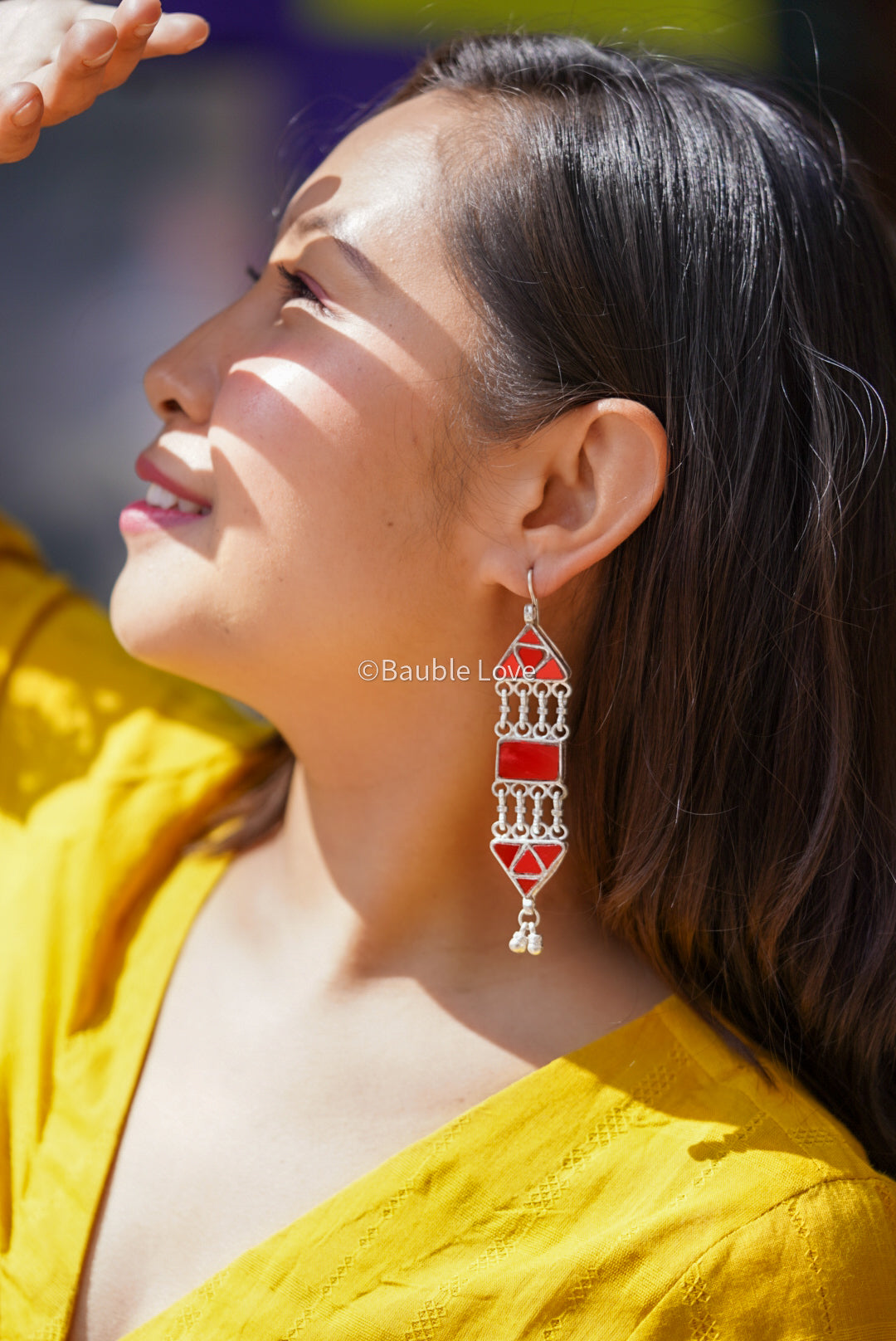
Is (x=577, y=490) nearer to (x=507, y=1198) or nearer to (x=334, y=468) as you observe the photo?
(x=334, y=468)

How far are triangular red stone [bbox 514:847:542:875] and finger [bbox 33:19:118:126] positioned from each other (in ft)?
2.70

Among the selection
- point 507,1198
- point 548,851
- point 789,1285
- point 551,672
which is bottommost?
point 789,1285

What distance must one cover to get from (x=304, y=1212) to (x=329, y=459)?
74 cm

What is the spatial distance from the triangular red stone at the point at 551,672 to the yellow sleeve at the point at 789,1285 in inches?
21.0

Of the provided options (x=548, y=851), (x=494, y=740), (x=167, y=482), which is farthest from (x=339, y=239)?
(x=548, y=851)

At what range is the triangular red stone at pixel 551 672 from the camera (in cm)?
108

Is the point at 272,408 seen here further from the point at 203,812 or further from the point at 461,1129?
the point at 461,1129

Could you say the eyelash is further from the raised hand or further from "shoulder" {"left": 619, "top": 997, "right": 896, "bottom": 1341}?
"shoulder" {"left": 619, "top": 997, "right": 896, "bottom": 1341}

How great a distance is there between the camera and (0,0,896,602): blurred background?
2.03m

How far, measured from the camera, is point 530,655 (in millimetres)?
1087

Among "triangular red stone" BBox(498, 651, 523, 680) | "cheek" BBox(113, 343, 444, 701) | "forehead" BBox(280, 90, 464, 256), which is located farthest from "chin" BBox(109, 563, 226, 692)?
"forehead" BBox(280, 90, 464, 256)

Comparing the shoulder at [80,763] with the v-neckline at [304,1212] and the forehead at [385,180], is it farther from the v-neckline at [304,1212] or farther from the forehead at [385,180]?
the forehead at [385,180]

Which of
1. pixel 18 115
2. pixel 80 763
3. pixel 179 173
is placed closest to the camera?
pixel 18 115

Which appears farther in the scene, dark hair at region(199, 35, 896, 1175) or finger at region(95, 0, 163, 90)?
dark hair at region(199, 35, 896, 1175)
